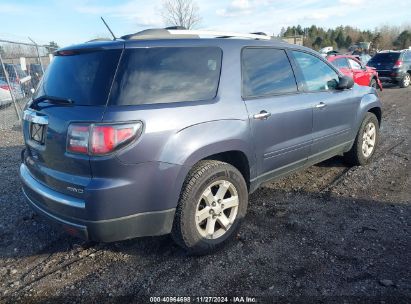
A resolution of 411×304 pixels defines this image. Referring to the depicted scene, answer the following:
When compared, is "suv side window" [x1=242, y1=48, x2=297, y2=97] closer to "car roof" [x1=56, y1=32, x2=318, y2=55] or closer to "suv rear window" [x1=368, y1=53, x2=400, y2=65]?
"car roof" [x1=56, y1=32, x2=318, y2=55]

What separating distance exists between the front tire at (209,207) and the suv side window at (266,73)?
0.81 metres

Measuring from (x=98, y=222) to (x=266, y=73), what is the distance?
7.21 feet

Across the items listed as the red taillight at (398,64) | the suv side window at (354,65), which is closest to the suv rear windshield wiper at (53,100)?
the suv side window at (354,65)

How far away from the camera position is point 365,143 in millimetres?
5332

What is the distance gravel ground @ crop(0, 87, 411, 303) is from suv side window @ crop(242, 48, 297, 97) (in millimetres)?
1372

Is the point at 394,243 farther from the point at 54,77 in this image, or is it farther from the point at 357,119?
the point at 54,77

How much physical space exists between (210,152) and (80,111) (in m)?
1.07

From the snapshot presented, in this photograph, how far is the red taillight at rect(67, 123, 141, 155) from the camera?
2.45 metres

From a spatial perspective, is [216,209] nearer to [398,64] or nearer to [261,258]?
[261,258]

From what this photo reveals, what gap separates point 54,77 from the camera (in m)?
3.03

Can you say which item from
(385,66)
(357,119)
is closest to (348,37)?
(385,66)

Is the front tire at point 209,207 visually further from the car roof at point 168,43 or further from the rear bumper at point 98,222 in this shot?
the car roof at point 168,43

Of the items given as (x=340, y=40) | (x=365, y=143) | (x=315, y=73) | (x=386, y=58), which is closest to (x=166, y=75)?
(x=315, y=73)

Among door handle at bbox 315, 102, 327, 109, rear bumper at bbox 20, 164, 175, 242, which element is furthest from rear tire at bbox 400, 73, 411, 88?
rear bumper at bbox 20, 164, 175, 242
